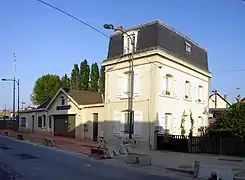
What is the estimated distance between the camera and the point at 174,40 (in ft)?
106

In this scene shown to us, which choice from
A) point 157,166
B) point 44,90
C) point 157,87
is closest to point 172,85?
point 157,87

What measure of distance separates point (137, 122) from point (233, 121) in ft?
25.3

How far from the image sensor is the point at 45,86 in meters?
77.6

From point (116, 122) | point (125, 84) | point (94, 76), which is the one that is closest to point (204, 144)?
point (116, 122)

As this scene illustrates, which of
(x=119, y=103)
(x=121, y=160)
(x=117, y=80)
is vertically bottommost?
(x=121, y=160)

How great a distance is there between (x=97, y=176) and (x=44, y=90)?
6594 centimetres

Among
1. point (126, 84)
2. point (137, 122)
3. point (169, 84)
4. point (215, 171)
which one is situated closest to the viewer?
point (215, 171)

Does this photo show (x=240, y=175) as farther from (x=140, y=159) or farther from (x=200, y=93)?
(x=200, y=93)

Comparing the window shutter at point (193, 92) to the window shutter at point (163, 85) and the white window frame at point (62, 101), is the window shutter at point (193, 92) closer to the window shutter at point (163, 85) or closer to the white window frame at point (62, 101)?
the window shutter at point (163, 85)

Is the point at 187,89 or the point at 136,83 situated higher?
the point at 136,83

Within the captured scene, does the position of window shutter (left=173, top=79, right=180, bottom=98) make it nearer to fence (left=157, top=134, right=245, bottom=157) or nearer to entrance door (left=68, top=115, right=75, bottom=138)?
fence (left=157, top=134, right=245, bottom=157)

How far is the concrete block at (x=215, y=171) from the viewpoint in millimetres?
13734

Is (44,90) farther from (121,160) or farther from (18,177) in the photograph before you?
(18,177)

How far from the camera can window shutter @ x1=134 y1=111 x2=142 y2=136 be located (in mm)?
29344
